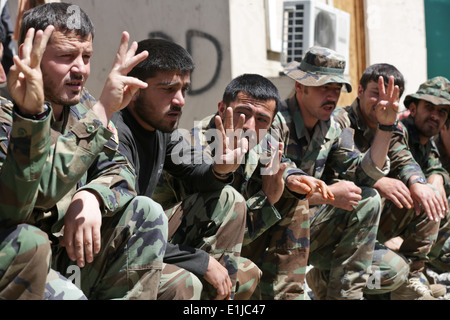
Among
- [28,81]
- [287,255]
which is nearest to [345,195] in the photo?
[287,255]

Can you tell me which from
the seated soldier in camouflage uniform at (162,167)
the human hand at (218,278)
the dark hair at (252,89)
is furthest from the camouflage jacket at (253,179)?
the human hand at (218,278)

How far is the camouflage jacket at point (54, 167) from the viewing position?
223 cm

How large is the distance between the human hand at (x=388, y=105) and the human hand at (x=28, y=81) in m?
2.59

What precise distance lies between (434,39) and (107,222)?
6300 millimetres

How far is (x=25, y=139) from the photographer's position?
2.21m

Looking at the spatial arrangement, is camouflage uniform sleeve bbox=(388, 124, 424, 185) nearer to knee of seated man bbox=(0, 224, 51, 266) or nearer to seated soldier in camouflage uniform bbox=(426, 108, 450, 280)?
seated soldier in camouflage uniform bbox=(426, 108, 450, 280)

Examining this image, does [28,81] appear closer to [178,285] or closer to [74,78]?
[74,78]

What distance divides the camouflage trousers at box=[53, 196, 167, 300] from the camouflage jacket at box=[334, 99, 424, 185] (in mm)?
2368

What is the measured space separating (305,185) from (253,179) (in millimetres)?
319

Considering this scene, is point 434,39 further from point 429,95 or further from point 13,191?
point 13,191

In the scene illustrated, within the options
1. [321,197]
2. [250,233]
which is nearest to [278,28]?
[321,197]

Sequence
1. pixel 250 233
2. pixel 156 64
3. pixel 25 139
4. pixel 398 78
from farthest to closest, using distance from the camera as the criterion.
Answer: pixel 398 78 < pixel 250 233 < pixel 156 64 < pixel 25 139

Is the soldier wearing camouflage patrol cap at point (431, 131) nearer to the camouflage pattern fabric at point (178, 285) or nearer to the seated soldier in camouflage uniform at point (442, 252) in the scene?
the seated soldier in camouflage uniform at point (442, 252)
